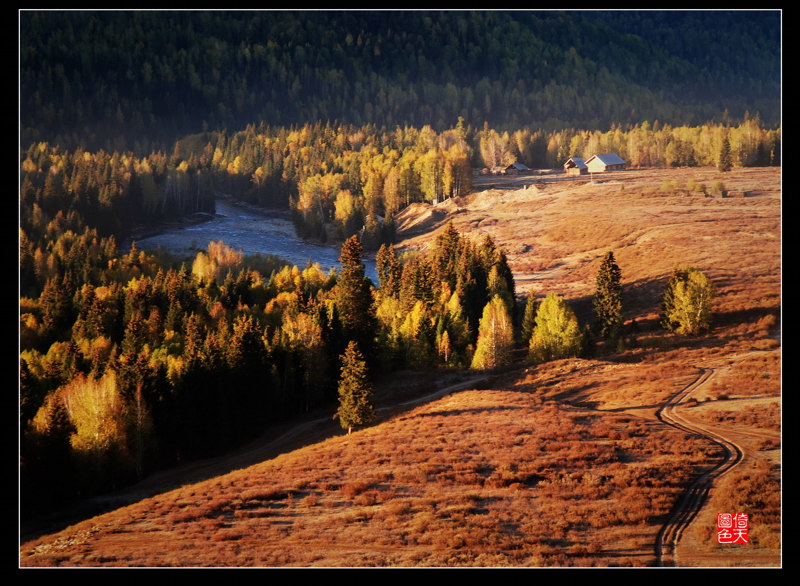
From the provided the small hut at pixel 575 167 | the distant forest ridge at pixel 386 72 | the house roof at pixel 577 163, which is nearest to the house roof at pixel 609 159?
the house roof at pixel 577 163

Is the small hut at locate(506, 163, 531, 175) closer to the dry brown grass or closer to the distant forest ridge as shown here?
the distant forest ridge

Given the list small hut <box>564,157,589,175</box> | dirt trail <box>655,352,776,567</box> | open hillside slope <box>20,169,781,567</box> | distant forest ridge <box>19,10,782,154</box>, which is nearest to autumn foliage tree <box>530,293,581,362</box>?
open hillside slope <box>20,169,781,567</box>

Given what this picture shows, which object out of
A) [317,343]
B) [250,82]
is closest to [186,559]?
[317,343]

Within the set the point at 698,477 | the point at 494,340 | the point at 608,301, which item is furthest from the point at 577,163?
the point at 698,477

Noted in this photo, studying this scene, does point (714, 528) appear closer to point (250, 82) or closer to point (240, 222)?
point (240, 222)

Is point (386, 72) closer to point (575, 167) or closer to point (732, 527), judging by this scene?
point (575, 167)

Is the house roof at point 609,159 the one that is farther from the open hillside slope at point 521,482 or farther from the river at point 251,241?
the river at point 251,241
